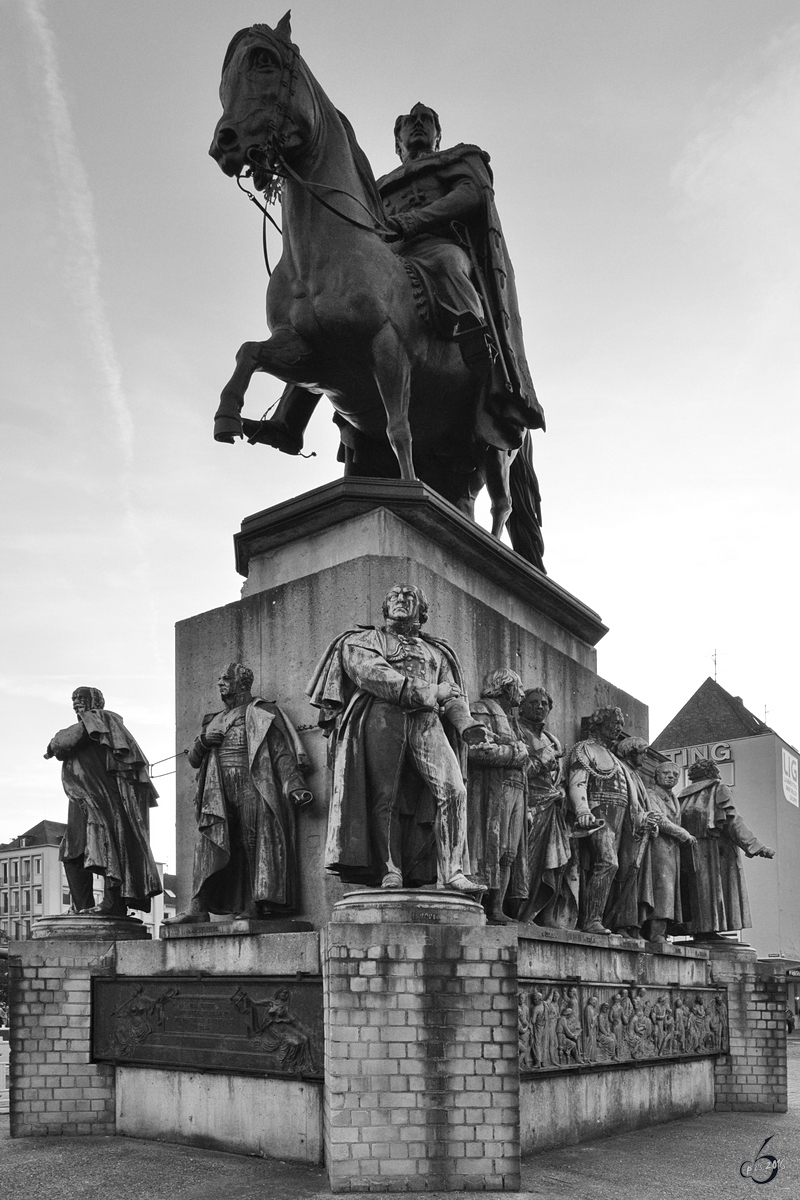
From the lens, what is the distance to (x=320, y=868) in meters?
11.6

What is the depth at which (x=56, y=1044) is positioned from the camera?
41.5 feet

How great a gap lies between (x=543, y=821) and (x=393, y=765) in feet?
9.96

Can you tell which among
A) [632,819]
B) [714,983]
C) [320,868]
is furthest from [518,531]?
[320,868]

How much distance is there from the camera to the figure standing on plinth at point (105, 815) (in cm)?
1369

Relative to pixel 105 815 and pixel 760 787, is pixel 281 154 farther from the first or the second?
pixel 760 787

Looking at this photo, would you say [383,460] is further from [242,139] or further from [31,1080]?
[31,1080]

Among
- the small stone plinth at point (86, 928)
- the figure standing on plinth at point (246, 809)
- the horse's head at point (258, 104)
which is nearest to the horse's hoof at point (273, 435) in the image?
the horse's head at point (258, 104)

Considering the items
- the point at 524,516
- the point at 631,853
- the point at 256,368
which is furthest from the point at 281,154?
the point at 631,853

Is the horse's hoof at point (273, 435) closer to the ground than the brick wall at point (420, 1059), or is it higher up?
higher up

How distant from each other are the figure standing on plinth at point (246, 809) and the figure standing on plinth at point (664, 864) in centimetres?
546

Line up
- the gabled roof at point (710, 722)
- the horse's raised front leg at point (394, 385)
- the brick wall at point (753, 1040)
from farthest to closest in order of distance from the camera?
the gabled roof at point (710, 722) < the brick wall at point (753, 1040) < the horse's raised front leg at point (394, 385)

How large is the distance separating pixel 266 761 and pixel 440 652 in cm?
179

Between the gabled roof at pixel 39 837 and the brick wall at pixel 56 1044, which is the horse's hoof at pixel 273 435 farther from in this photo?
the gabled roof at pixel 39 837

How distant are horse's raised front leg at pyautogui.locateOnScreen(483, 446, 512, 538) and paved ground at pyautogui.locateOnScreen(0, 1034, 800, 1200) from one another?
22.3 feet
